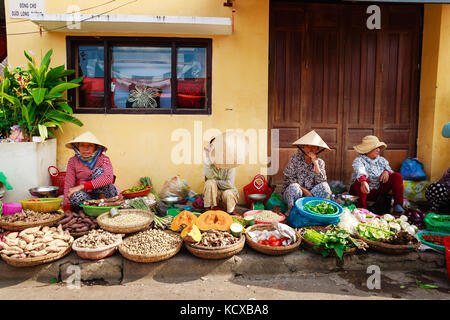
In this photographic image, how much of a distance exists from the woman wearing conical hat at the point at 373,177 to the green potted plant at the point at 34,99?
425cm

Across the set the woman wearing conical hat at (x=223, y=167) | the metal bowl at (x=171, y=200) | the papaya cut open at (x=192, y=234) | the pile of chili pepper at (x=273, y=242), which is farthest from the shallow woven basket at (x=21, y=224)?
the pile of chili pepper at (x=273, y=242)

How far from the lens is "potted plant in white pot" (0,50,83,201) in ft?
15.6

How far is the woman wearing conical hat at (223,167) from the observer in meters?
4.36

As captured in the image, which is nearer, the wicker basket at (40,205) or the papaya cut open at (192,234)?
the papaya cut open at (192,234)

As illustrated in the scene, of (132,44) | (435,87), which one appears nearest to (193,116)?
(132,44)

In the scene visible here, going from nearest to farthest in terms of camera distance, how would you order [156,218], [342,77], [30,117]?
[156,218], [30,117], [342,77]

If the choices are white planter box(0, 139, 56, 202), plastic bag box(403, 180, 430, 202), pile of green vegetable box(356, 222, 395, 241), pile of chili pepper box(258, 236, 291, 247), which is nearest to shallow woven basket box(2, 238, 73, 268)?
white planter box(0, 139, 56, 202)

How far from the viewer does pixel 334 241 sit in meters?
3.65

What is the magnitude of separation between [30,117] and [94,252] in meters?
2.51

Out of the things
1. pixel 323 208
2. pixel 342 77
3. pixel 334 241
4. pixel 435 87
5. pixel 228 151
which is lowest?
pixel 334 241

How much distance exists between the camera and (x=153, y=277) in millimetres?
3555

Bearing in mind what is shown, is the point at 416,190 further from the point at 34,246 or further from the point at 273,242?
the point at 34,246

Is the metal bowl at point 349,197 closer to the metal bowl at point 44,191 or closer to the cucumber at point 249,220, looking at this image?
the cucumber at point 249,220
